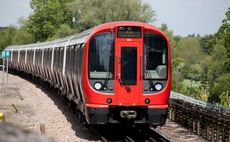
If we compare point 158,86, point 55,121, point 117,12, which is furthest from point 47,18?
point 158,86

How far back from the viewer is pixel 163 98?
7.64 metres

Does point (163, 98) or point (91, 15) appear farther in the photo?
point (91, 15)

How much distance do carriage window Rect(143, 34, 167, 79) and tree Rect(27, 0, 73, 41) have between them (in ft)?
169

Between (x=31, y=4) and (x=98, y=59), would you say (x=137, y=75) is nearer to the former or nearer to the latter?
(x=98, y=59)

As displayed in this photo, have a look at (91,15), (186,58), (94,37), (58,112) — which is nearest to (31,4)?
(91,15)

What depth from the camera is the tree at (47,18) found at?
57562 millimetres

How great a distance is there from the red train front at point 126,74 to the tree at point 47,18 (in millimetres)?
51436

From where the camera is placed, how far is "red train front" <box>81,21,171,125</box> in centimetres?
745

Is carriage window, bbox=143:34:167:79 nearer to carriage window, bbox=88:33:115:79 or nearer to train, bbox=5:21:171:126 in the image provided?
train, bbox=5:21:171:126

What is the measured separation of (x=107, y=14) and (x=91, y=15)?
Answer: 2384mm

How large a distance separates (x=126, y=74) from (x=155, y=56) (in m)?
0.90

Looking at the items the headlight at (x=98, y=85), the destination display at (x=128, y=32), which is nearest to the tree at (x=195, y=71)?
the destination display at (x=128, y=32)

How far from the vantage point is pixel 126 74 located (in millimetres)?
7527

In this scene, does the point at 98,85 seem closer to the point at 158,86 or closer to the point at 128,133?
the point at 158,86
